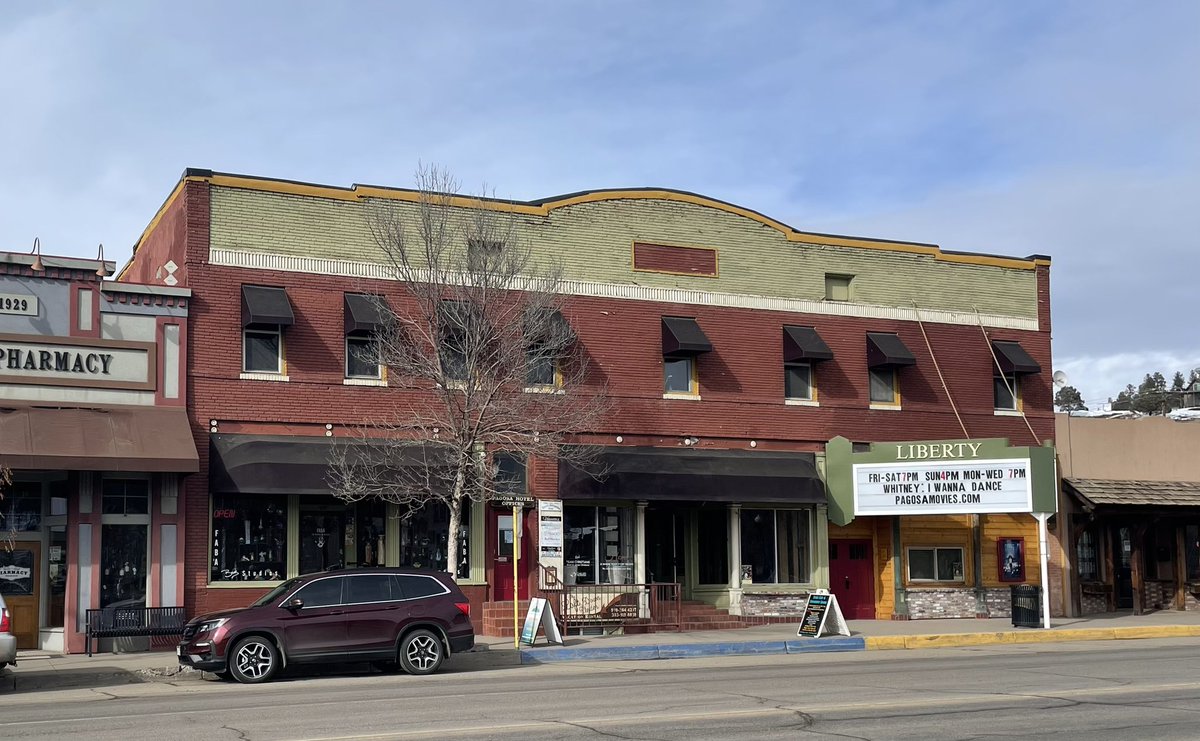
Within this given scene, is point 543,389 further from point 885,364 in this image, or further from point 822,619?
point 885,364

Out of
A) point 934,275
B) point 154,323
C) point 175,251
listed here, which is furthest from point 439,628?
point 934,275

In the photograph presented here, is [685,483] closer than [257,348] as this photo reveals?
No

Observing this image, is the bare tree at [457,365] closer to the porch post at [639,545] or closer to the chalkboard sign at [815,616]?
the porch post at [639,545]

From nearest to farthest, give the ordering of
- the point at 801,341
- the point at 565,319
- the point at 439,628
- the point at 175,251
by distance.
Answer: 1. the point at 439,628
2. the point at 175,251
3. the point at 565,319
4. the point at 801,341

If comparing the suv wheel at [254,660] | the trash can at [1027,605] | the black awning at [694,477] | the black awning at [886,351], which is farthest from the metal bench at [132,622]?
the trash can at [1027,605]

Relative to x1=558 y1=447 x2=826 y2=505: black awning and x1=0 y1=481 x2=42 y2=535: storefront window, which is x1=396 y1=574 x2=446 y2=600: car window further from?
x1=0 y1=481 x2=42 y2=535: storefront window

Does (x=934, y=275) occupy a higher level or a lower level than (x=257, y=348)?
higher

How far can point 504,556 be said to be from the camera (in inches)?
1110

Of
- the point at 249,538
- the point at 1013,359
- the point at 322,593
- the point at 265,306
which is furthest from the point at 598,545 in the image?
the point at 1013,359

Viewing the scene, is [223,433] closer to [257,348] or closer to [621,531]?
[257,348]

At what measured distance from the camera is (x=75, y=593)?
23.8 metres

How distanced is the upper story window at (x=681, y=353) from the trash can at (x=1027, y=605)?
816 cm

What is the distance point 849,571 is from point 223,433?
597 inches

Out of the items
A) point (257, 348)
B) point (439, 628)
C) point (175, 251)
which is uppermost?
point (175, 251)
